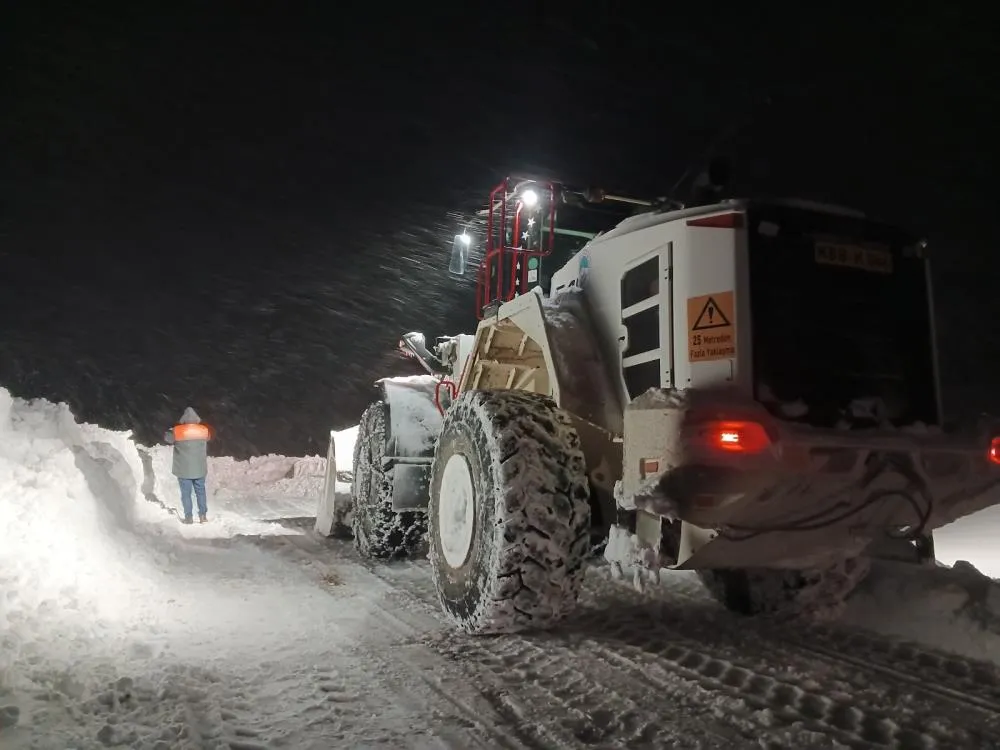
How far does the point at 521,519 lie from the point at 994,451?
2.51 metres

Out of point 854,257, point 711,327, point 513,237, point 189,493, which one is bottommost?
point 189,493

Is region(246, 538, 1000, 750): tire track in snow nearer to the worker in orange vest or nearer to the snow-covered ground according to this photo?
the snow-covered ground

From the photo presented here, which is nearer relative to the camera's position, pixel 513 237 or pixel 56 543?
pixel 56 543

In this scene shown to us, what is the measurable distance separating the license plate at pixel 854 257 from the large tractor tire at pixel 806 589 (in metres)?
1.90

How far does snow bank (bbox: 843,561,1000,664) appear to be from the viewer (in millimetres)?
4250

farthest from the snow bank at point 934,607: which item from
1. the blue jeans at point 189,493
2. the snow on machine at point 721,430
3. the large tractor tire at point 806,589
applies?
the blue jeans at point 189,493

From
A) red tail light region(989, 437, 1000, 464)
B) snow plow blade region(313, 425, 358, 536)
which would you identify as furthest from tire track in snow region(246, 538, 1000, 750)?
snow plow blade region(313, 425, 358, 536)

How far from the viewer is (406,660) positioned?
3.98 meters

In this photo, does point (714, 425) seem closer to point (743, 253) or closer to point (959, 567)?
point (743, 253)

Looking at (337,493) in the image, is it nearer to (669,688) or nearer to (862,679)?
(669,688)

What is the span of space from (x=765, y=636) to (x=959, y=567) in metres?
1.73

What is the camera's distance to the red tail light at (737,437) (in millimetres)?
3340

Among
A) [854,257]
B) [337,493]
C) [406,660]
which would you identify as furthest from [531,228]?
[337,493]

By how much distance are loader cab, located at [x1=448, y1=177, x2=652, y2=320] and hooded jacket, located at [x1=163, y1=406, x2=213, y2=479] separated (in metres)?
5.82
